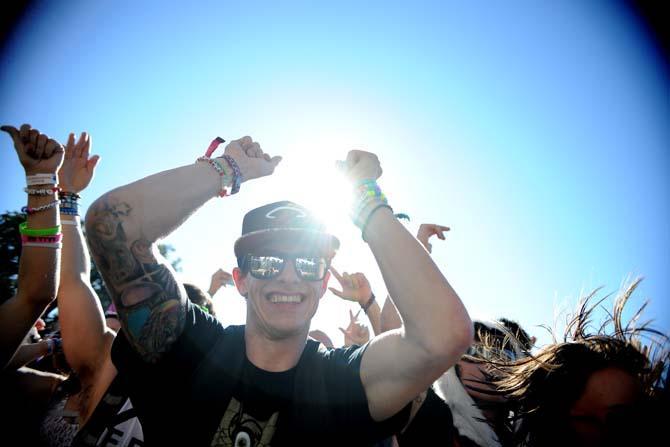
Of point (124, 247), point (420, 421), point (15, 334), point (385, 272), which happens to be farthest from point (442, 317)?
point (15, 334)

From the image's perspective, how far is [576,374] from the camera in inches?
91.0

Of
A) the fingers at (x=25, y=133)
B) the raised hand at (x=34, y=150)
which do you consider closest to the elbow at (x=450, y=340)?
the raised hand at (x=34, y=150)

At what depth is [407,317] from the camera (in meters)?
1.47

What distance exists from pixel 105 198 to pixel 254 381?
1.32 metres

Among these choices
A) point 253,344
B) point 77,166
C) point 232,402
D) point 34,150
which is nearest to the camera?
point 232,402

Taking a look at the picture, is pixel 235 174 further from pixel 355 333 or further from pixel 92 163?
pixel 355 333

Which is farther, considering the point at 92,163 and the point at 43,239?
the point at 92,163

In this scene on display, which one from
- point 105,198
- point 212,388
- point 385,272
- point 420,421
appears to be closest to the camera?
point 385,272

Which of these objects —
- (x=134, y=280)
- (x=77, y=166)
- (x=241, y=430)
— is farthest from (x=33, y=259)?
(x=241, y=430)

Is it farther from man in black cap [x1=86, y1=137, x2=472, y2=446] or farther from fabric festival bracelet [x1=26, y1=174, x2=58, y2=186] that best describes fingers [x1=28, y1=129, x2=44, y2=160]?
man in black cap [x1=86, y1=137, x2=472, y2=446]

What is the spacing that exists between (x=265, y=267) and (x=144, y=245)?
79 cm

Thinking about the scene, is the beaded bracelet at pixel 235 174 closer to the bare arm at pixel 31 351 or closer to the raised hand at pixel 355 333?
the bare arm at pixel 31 351

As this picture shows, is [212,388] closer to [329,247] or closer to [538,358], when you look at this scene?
[329,247]

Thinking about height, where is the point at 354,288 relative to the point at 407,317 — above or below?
above
